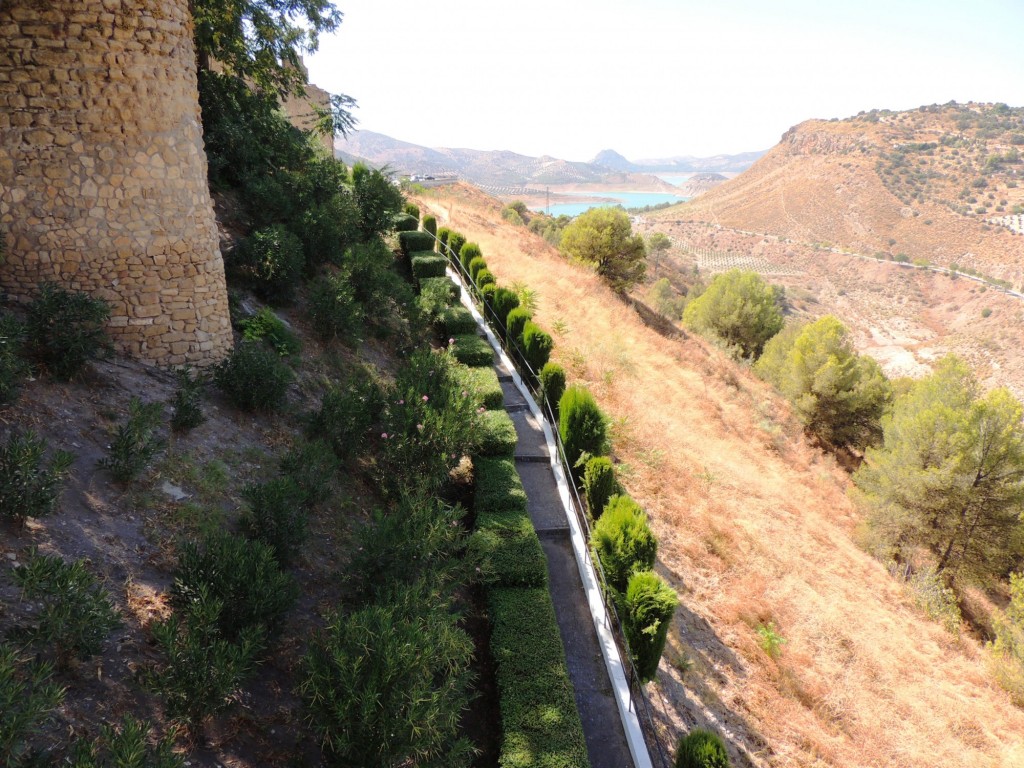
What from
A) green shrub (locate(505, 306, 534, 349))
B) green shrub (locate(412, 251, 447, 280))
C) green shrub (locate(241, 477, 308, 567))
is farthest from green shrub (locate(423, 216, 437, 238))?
green shrub (locate(241, 477, 308, 567))

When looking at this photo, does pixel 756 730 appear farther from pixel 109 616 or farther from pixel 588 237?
pixel 588 237

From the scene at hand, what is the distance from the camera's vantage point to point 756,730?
692cm

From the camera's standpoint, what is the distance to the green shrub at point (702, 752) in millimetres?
4832

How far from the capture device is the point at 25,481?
4133 millimetres

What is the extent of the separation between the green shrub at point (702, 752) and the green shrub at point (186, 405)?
6238 millimetres

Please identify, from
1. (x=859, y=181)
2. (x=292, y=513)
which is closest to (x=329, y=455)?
(x=292, y=513)

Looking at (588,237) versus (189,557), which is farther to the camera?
(588,237)

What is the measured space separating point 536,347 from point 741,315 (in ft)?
72.6

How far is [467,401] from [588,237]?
73.1ft

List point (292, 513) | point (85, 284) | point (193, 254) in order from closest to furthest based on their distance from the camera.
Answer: point (292, 513) → point (85, 284) → point (193, 254)

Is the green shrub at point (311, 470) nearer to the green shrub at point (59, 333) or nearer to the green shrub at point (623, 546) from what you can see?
the green shrub at point (59, 333)

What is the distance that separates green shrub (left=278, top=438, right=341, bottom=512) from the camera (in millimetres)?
6270

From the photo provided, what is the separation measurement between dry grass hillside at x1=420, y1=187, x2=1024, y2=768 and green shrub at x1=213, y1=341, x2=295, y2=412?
6.31 meters

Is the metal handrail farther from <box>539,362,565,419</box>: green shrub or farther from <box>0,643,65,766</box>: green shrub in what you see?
<box>0,643,65,766</box>: green shrub
